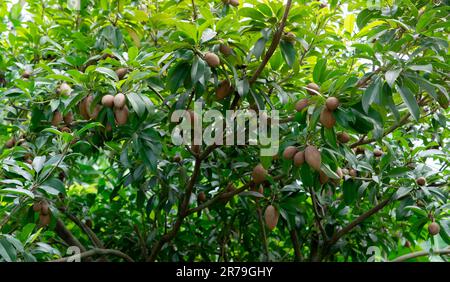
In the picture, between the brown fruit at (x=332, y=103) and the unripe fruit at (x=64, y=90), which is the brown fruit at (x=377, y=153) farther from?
the unripe fruit at (x=64, y=90)

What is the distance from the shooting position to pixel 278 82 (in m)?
1.67

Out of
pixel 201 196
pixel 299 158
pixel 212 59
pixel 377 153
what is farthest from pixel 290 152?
pixel 201 196

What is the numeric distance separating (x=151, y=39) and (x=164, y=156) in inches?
18.5

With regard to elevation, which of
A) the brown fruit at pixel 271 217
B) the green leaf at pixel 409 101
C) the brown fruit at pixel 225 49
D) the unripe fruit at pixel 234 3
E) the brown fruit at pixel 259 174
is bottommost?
the brown fruit at pixel 271 217

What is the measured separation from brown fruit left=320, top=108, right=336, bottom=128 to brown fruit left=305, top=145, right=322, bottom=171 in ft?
0.31

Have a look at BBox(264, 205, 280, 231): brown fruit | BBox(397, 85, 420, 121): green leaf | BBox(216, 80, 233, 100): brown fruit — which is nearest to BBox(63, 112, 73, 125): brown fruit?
BBox(216, 80, 233, 100): brown fruit

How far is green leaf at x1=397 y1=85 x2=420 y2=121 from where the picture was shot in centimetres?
135

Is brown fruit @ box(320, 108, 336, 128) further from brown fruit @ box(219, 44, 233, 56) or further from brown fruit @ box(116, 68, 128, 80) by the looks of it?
brown fruit @ box(116, 68, 128, 80)

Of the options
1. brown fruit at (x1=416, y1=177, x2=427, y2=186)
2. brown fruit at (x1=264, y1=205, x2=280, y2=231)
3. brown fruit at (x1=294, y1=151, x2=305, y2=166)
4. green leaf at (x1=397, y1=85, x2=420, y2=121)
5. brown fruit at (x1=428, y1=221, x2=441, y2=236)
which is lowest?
brown fruit at (x1=428, y1=221, x2=441, y2=236)

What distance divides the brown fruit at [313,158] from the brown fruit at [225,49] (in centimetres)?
34

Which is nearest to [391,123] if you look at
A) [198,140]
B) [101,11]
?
[198,140]

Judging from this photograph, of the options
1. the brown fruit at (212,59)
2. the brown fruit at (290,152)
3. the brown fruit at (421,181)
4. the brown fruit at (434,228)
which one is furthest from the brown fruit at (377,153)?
the brown fruit at (212,59)

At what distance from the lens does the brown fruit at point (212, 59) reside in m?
1.44

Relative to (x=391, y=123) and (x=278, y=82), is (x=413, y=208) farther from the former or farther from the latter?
(x=278, y=82)
